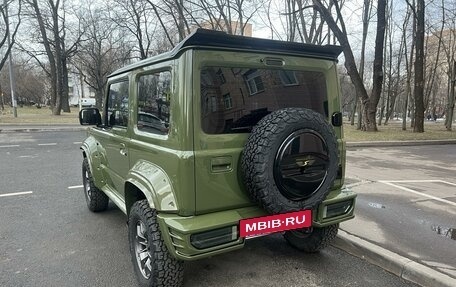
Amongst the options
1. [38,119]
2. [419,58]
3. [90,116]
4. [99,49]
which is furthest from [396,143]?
Result: [99,49]

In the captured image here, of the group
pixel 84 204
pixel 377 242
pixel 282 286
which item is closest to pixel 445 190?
pixel 377 242

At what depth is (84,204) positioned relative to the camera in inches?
215

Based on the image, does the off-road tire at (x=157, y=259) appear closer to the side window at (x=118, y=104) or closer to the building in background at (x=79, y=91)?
the side window at (x=118, y=104)

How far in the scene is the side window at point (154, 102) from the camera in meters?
2.74

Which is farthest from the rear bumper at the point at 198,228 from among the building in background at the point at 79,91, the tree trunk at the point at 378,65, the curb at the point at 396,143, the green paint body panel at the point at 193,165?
the building in background at the point at 79,91

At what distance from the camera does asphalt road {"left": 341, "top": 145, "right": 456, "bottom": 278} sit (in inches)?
144

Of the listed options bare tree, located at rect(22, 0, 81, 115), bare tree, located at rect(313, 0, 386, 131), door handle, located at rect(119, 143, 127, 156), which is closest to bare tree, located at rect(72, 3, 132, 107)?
bare tree, located at rect(22, 0, 81, 115)

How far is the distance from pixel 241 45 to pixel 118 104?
1.83 meters

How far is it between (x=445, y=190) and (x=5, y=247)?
23.2ft

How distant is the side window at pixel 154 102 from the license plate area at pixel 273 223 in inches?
39.0

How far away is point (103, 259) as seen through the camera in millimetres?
3531

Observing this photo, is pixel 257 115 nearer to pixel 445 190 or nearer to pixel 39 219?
pixel 39 219

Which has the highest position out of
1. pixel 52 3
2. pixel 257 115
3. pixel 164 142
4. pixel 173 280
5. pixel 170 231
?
pixel 52 3

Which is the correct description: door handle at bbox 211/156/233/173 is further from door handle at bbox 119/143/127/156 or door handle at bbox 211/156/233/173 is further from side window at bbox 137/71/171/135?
door handle at bbox 119/143/127/156
